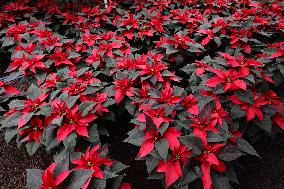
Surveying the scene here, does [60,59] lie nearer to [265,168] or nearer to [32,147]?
[32,147]

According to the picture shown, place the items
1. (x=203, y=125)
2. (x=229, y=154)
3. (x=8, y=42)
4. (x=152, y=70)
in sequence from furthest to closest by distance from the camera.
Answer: (x=8, y=42), (x=152, y=70), (x=203, y=125), (x=229, y=154)

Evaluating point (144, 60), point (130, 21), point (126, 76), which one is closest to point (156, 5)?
point (130, 21)

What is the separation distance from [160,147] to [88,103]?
602mm

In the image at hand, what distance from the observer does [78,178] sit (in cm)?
142

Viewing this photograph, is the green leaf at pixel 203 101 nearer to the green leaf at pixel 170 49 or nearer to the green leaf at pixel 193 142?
the green leaf at pixel 193 142

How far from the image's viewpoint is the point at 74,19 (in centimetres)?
346

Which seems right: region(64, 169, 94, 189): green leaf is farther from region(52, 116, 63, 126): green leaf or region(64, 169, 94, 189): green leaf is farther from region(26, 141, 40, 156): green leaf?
region(26, 141, 40, 156): green leaf

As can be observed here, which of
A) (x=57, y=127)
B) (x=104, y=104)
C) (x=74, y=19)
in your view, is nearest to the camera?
(x=57, y=127)

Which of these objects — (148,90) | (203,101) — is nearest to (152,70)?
(148,90)

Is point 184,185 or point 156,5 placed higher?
point 156,5

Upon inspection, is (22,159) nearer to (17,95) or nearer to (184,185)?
(17,95)

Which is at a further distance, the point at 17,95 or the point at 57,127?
the point at 17,95

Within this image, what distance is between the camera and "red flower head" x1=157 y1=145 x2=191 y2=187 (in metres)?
1.59

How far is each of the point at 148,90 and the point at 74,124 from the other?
0.61 metres
